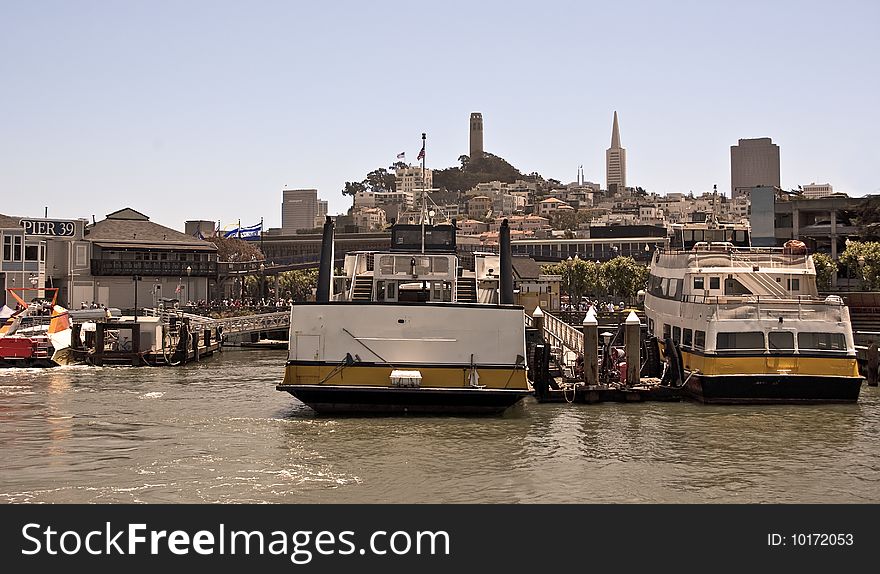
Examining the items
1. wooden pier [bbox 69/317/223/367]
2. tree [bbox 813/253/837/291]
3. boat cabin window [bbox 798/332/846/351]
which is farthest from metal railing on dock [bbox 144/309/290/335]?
tree [bbox 813/253/837/291]

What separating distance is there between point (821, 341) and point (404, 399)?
15383mm

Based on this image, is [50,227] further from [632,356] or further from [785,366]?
[785,366]

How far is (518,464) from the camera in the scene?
26312 millimetres

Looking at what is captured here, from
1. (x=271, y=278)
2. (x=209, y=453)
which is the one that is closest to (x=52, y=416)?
(x=209, y=453)

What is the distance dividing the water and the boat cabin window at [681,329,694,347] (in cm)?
284

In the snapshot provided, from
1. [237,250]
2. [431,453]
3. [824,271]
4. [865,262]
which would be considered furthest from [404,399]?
[237,250]

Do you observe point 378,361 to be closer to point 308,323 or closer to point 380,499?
point 308,323

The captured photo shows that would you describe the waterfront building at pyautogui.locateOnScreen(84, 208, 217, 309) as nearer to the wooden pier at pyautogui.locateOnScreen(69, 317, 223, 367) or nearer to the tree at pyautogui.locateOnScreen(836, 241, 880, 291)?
the wooden pier at pyautogui.locateOnScreen(69, 317, 223, 367)

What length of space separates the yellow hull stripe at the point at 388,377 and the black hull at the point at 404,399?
21 cm

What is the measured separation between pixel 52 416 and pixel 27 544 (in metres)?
19.6

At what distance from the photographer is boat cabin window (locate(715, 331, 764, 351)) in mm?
35781

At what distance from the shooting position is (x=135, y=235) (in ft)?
325

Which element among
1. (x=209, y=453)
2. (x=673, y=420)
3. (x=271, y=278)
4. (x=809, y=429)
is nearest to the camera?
(x=209, y=453)

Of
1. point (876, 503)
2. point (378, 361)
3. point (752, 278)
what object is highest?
point (752, 278)
